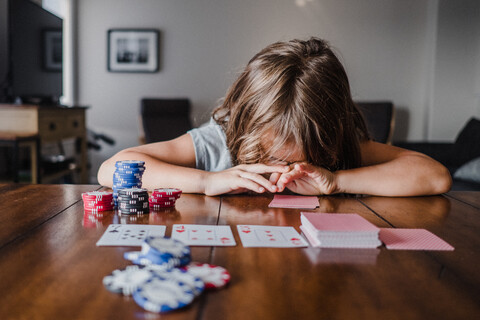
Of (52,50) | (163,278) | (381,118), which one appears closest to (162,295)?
(163,278)

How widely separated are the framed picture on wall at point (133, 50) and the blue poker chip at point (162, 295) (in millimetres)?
4806

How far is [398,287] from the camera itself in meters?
0.60

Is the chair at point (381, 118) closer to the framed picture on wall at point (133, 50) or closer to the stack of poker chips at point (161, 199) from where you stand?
the framed picture on wall at point (133, 50)

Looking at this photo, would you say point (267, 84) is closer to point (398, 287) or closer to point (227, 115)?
point (227, 115)

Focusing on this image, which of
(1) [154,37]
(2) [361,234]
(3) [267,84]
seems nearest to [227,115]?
(3) [267,84]

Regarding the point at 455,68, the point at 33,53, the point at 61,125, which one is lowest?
the point at 61,125

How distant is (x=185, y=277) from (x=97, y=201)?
49cm

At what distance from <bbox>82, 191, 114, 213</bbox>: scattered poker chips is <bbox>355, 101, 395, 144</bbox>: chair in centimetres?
419

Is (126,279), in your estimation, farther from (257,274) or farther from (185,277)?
(257,274)

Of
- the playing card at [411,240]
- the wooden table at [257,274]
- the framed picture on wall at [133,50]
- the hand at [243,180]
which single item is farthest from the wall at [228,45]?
the playing card at [411,240]

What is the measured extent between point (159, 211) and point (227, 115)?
0.57 metres

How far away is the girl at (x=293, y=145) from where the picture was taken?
1.20 meters

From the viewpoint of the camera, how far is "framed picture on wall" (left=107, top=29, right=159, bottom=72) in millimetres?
5055

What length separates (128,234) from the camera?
0.81m
